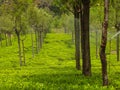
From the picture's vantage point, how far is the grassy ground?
22745 millimetres

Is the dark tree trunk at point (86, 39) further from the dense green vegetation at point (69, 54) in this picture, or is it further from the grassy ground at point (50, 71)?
the grassy ground at point (50, 71)

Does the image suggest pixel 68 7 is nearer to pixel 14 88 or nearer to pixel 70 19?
pixel 14 88

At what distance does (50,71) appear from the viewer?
40188 mm

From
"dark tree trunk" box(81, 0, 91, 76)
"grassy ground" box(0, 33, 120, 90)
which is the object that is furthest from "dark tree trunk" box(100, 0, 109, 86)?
"dark tree trunk" box(81, 0, 91, 76)

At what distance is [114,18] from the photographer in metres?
62.9

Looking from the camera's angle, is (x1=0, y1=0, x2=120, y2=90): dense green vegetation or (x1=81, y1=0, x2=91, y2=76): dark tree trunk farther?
(x1=81, y1=0, x2=91, y2=76): dark tree trunk

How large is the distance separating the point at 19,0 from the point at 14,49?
53290 millimetres

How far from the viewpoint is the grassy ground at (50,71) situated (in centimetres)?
2275

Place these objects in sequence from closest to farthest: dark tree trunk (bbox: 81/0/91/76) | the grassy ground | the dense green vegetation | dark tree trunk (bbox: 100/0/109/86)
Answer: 1. dark tree trunk (bbox: 100/0/109/86)
2. the grassy ground
3. the dense green vegetation
4. dark tree trunk (bbox: 81/0/91/76)

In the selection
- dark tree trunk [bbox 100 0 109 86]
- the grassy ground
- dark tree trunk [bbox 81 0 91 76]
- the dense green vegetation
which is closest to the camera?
dark tree trunk [bbox 100 0 109 86]

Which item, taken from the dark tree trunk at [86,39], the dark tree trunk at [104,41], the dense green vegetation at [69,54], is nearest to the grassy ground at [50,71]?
the dense green vegetation at [69,54]

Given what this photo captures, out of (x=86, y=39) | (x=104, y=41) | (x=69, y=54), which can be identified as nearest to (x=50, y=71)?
(x=86, y=39)

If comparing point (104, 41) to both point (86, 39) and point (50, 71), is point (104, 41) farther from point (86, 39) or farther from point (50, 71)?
point (50, 71)

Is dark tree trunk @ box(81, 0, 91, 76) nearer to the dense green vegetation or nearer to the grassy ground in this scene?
the dense green vegetation
